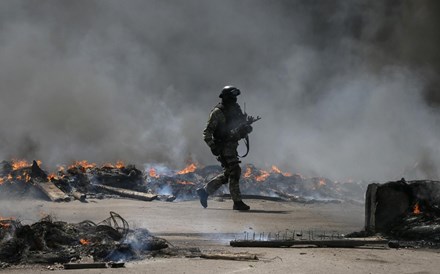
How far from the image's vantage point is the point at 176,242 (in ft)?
20.1

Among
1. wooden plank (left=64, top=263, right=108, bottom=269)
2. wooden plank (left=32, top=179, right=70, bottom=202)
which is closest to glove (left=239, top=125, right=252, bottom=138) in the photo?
wooden plank (left=32, top=179, right=70, bottom=202)

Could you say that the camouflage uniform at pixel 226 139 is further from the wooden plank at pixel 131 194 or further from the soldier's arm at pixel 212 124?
the wooden plank at pixel 131 194

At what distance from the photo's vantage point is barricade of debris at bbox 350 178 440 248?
6379 mm

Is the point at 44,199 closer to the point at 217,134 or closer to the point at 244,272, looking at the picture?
the point at 217,134

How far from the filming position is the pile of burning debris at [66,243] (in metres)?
4.53

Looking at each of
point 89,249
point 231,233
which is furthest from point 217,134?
point 89,249

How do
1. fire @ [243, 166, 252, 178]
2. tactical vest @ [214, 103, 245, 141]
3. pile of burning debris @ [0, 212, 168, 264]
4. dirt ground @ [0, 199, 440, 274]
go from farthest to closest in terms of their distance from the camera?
1. fire @ [243, 166, 252, 178]
2. tactical vest @ [214, 103, 245, 141]
3. pile of burning debris @ [0, 212, 168, 264]
4. dirt ground @ [0, 199, 440, 274]

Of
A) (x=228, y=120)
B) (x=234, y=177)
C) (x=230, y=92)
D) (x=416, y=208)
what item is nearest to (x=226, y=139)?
(x=228, y=120)

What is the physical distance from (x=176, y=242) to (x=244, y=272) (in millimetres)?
2282

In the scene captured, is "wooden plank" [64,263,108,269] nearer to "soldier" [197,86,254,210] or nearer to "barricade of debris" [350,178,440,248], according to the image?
"barricade of debris" [350,178,440,248]

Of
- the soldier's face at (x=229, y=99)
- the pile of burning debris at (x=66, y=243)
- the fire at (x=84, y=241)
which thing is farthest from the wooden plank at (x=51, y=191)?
the fire at (x=84, y=241)

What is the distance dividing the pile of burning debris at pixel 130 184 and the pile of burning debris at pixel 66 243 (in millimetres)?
8290

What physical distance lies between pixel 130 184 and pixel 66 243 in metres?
12.8

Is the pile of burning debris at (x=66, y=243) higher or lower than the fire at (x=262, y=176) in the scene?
lower
